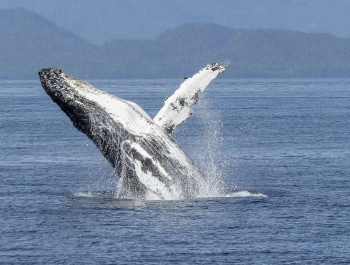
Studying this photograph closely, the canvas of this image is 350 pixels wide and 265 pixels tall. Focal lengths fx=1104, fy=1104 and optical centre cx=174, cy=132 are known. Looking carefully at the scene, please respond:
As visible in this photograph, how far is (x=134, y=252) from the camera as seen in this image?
18328 mm

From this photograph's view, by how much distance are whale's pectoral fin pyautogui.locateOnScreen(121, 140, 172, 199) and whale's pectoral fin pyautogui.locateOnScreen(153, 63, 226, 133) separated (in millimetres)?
1154

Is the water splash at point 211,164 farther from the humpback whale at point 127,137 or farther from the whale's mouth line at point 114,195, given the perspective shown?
the humpback whale at point 127,137

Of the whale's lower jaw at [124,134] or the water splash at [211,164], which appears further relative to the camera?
the water splash at [211,164]

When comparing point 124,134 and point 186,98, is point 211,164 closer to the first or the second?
point 186,98

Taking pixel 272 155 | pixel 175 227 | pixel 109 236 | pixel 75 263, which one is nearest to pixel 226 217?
pixel 175 227

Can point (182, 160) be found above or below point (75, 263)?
above

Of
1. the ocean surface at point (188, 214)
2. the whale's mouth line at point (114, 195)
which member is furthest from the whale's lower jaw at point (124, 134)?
the whale's mouth line at point (114, 195)

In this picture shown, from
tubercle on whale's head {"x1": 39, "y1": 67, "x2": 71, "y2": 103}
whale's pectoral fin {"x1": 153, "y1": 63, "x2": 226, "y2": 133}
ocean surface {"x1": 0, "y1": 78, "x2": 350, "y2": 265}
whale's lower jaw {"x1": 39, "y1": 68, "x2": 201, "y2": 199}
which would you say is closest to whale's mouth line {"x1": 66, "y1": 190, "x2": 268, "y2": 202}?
ocean surface {"x1": 0, "y1": 78, "x2": 350, "y2": 265}

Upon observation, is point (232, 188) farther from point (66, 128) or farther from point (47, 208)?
point (66, 128)

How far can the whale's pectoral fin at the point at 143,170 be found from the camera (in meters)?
21.4

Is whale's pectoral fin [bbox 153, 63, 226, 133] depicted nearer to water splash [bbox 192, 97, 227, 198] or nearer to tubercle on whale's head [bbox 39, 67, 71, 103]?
water splash [bbox 192, 97, 227, 198]

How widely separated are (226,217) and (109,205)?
265 centimetres

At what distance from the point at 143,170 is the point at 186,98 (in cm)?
202

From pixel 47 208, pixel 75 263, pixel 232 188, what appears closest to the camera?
pixel 75 263
